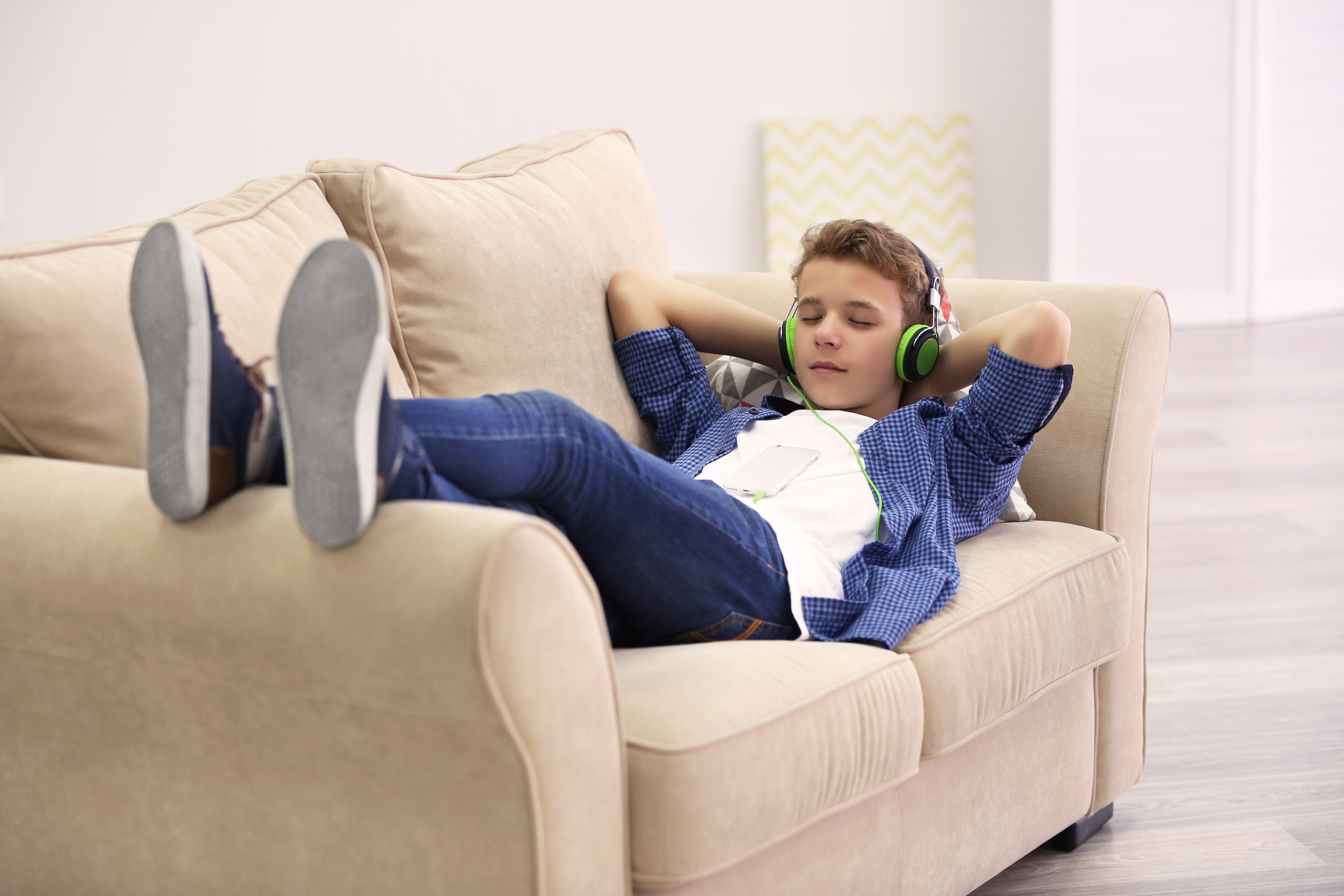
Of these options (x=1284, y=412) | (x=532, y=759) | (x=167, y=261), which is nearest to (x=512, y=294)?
(x=167, y=261)

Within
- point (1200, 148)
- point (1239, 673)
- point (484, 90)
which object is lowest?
point (1239, 673)

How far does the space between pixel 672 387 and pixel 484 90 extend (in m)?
3.12

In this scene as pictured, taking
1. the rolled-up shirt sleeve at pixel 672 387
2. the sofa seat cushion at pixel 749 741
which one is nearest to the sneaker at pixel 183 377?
the sofa seat cushion at pixel 749 741

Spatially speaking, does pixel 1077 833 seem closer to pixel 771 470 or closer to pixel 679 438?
pixel 771 470

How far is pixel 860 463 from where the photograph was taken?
A: 1537 millimetres

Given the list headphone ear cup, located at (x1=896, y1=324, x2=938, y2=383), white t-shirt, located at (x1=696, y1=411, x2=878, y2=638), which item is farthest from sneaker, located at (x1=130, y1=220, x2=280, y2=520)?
headphone ear cup, located at (x1=896, y1=324, x2=938, y2=383)

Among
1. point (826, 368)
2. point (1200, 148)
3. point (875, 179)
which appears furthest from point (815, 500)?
point (1200, 148)

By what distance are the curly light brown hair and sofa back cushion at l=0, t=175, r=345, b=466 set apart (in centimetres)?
73

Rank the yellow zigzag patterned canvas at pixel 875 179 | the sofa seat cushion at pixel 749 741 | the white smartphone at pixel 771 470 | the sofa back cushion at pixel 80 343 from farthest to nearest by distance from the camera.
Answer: the yellow zigzag patterned canvas at pixel 875 179, the white smartphone at pixel 771 470, the sofa back cushion at pixel 80 343, the sofa seat cushion at pixel 749 741

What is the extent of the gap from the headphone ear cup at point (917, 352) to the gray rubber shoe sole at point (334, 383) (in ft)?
2.84

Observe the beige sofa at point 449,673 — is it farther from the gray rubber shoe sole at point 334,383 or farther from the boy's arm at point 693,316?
the boy's arm at point 693,316

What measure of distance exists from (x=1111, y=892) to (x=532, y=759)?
917 mm

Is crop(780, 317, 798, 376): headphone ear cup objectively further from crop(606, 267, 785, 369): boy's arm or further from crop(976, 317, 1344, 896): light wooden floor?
crop(976, 317, 1344, 896): light wooden floor

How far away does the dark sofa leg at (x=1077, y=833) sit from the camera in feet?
5.25
